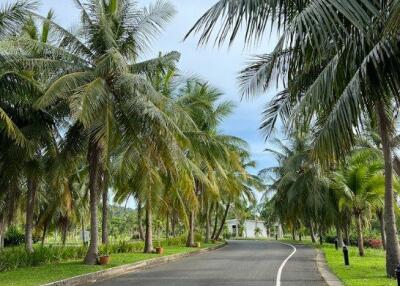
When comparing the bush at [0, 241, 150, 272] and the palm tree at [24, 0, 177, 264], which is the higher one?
the palm tree at [24, 0, 177, 264]

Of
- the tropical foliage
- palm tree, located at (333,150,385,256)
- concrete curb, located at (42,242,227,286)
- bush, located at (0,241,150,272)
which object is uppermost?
the tropical foliage

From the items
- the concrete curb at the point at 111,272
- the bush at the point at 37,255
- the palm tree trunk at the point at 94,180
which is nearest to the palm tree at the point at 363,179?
the concrete curb at the point at 111,272

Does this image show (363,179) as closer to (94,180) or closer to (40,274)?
(94,180)

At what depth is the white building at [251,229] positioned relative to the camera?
95.3 meters

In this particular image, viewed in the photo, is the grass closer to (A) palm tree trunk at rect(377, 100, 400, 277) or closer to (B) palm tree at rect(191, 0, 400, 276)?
(B) palm tree at rect(191, 0, 400, 276)

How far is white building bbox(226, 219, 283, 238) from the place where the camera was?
95.3 metres

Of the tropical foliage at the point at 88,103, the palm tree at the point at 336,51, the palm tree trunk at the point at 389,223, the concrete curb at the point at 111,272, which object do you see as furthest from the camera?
the tropical foliage at the point at 88,103

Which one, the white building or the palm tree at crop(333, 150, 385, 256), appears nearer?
the palm tree at crop(333, 150, 385, 256)

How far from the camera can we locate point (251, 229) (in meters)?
103

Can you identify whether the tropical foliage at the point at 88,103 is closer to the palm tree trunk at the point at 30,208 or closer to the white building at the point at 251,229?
the palm tree trunk at the point at 30,208

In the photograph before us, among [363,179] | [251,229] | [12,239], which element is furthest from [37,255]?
[251,229]

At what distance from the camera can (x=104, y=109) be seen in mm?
16203

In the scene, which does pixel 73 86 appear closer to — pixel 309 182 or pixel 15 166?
pixel 15 166

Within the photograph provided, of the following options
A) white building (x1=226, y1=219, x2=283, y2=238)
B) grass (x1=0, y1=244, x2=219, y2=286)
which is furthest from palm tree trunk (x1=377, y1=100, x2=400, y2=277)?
white building (x1=226, y1=219, x2=283, y2=238)
